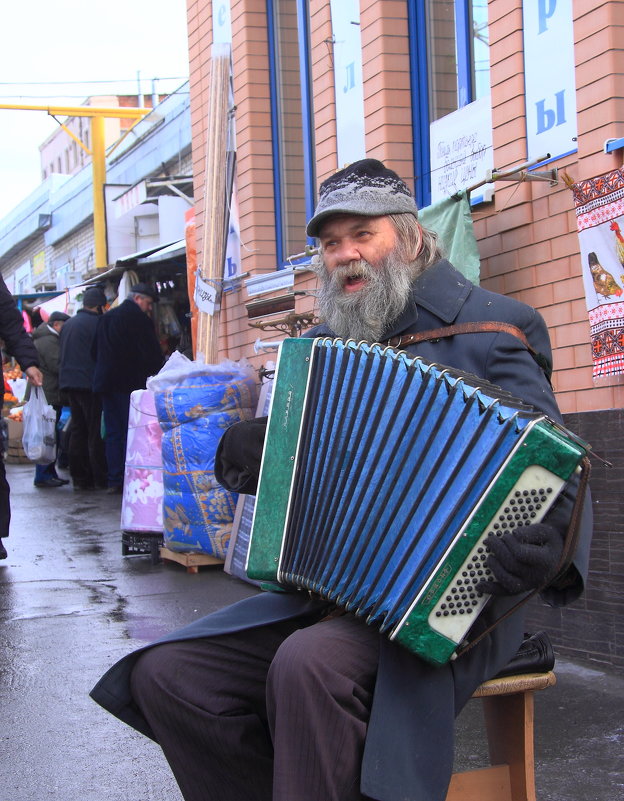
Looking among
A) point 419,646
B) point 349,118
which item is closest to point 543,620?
point 419,646

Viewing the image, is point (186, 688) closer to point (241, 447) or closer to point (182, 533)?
point (241, 447)

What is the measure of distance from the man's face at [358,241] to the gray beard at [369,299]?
0.04ft

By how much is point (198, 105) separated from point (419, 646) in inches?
324

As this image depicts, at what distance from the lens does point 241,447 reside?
2.98m

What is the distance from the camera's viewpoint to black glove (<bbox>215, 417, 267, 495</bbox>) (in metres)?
2.96

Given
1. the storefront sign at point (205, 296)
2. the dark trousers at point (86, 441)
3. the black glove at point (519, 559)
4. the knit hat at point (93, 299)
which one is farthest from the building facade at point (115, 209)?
the black glove at point (519, 559)

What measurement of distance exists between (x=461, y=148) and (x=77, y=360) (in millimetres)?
6512

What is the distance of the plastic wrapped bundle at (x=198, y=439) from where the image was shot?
6.81 m

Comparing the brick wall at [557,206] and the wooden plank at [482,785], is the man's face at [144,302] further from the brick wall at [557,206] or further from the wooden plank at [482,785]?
the wooden plank at [482,785]

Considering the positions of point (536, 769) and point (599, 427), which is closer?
point (536, 769)

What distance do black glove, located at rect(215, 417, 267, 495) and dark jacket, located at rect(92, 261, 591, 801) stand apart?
0.33 metres

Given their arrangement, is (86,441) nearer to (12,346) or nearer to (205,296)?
(205,296)

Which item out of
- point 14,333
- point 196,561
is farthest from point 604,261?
point 14,333

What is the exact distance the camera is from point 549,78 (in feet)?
16.8
